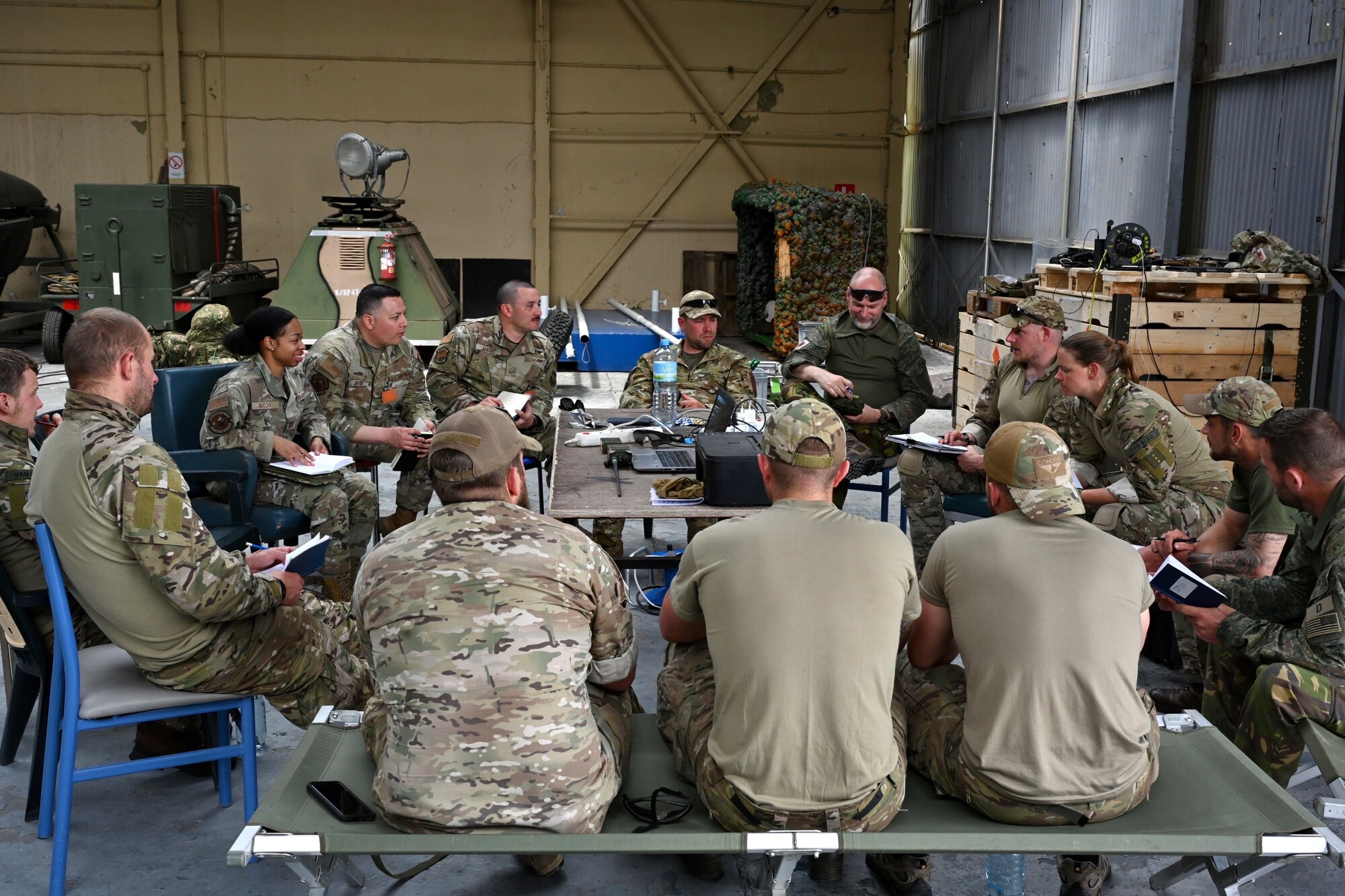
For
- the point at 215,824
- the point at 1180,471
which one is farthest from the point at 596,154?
the point at 215,824

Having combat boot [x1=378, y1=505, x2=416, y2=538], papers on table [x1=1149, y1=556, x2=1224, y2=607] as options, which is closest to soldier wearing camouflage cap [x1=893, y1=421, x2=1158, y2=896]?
papers on table [x1=1149, y1=556, x2=1224, y2=607]

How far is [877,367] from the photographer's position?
5.94 m

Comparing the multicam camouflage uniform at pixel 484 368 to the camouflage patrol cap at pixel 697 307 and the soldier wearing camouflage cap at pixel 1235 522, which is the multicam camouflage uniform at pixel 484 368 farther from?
the soldier wearing camouflage cap at pixel 1235 522

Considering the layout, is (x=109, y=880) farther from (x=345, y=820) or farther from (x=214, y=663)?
(x=345, y=820)

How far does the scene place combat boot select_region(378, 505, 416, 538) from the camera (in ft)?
18.4

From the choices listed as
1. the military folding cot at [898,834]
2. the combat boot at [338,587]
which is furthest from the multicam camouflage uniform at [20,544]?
the combat boot at [338,587]

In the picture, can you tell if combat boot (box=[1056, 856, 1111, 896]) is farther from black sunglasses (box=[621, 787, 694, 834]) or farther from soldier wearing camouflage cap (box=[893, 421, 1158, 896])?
black sunglasses (box=[621, 787, 694, 834])

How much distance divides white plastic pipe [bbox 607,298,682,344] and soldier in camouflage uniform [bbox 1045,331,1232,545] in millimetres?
4564

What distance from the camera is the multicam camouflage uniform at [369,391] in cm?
544

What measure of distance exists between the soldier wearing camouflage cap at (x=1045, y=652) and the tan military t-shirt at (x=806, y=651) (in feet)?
0.63

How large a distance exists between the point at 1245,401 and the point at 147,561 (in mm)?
3052

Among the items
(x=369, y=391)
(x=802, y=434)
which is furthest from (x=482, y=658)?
(x=369, y=391)

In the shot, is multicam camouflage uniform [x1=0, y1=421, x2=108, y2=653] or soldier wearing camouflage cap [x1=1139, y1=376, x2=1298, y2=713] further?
soldier wearing camouflage cap [x1=1139, y1=376, x2=1298, y2=713]

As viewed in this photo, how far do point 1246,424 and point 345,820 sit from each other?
8.97 feet
